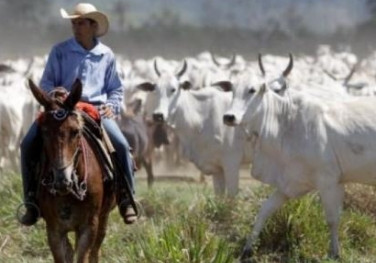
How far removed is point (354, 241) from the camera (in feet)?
36.4

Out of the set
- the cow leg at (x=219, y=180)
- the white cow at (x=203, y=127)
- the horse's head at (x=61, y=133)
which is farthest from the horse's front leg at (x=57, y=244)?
the cow leg at (x=219, y=180)

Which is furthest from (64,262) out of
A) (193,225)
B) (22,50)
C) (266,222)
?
(22,50)

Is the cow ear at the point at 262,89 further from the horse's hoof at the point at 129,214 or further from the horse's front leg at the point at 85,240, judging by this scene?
the horse's front leg at the point at 85,240

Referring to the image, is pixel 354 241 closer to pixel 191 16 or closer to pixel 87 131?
pixel 87 131

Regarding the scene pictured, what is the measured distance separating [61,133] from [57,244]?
86 centimetres

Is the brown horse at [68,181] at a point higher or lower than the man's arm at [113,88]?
lower

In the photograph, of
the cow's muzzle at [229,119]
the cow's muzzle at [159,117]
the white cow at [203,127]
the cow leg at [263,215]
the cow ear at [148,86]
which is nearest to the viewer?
the cow leg at [263,215]

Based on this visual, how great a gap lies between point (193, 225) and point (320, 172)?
179 cm

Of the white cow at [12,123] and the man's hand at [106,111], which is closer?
the man's hand at [106,111]

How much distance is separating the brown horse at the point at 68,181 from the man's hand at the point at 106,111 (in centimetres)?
42

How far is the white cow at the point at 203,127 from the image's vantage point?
14148 mm

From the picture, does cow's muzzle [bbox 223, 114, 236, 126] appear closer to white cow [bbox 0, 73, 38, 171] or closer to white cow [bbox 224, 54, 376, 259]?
white cow [bbox 224, 54, 376, 259]

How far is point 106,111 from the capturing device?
28.3ft

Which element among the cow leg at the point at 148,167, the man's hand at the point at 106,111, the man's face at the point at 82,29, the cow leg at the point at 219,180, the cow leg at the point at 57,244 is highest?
the man's face at the point at 82,29
